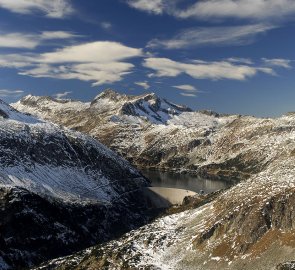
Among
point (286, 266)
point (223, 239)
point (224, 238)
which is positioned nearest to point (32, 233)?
point (223, 239)

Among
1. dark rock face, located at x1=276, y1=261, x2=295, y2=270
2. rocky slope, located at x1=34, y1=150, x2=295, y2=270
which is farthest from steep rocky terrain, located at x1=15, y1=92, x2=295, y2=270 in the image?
dark rock face, located at x1=276, y1=261, x2=295, y2=270

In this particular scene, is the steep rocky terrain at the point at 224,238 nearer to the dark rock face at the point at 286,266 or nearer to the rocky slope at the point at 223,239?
the rocky slope at the point at 223,239

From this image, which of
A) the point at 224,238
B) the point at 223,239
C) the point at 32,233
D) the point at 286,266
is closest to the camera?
the point at 286,266

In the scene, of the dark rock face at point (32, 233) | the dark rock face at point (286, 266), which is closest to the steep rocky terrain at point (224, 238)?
the dark rock face at point (286, 266)

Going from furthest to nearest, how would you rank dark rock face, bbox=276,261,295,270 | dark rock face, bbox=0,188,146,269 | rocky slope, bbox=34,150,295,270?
dark rock face, bbox=0,188,146,269 < rocky slope, bbox=34,150,295,270 < dark rock face, bbox=276,261,295,270

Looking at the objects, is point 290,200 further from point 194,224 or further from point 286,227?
point 194,224

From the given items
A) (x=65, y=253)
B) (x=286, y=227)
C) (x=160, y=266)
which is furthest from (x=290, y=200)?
(x=65, y=253)

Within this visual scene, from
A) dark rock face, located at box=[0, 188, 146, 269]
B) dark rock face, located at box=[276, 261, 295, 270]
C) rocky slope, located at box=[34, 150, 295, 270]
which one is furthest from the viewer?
dark rock face, located at box=[0, 188, 146, 269]

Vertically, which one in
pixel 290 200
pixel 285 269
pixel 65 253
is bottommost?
pixel 65 253

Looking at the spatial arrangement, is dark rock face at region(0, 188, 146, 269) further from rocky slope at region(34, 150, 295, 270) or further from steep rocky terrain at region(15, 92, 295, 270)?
steep rocky terrain at region(15, 92, 295, 270)

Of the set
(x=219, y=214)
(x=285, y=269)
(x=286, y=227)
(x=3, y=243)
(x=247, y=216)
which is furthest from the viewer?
(x=3, y=243)

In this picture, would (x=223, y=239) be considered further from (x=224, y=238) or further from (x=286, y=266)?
(x=286, y=266)
